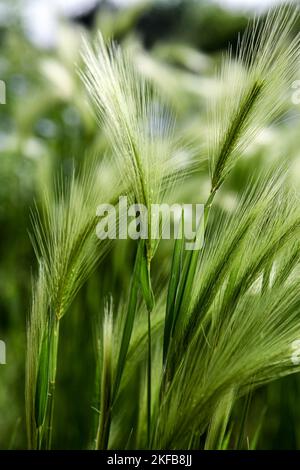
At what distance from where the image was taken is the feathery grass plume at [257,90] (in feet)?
2.02

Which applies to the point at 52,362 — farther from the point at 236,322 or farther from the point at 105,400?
the point at 236,322

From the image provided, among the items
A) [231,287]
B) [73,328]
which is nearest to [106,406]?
[231,287]

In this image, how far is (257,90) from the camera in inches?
24.2

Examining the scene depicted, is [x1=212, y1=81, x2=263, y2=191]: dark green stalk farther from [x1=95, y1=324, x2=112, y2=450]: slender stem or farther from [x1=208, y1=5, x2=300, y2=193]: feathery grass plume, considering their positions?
[x1=95, y1=324, x2=112, y2=450]: slender stem

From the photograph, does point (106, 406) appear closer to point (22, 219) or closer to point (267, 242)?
point (267, 242)

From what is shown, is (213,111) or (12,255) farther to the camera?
(12,255)

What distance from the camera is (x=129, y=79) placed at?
0.66m

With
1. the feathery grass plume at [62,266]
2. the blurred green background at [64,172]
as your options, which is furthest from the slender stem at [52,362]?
the blurred green background at [64,172]

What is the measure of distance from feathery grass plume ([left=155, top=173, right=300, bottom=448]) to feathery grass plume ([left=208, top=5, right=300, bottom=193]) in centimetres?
5

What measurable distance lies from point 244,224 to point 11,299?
1.10m

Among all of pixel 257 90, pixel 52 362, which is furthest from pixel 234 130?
pixel 52 362

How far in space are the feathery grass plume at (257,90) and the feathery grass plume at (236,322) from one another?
0.05 meters

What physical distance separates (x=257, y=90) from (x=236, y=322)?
8.5 inches

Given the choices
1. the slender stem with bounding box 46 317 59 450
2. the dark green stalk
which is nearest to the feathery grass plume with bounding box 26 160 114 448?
the slender stem with bounding box 46 317 59 450
